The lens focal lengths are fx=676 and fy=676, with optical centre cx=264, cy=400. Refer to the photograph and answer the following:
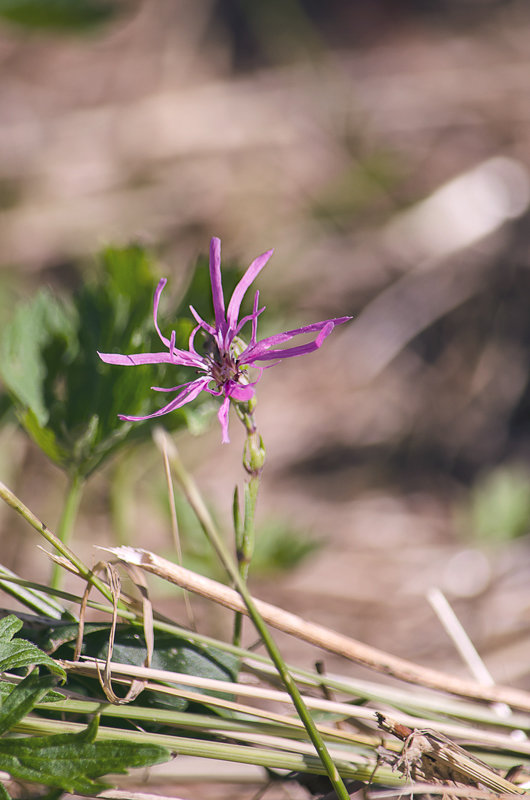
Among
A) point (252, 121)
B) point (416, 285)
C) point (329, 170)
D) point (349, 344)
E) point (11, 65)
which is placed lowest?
point (349, 344)

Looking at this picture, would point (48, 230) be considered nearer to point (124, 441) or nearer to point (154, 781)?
point (124, 441)

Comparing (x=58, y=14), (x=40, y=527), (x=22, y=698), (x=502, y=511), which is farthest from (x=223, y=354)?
(x=502, y=511)

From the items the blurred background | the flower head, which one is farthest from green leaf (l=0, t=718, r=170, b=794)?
the blurred background

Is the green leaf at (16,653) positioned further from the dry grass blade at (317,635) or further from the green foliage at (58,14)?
the green foliage at (58,14)

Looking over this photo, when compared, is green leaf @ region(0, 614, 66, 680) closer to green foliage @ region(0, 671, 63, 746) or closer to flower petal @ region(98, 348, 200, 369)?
green foliage @ region(0, 671, 63, 746)

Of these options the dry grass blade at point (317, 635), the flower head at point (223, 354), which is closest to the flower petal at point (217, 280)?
the flower head at point (223, 354)

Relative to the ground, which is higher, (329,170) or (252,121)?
(252,121)

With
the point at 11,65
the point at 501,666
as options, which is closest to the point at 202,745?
the point at 501,666
